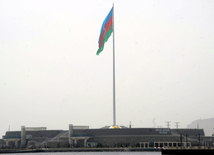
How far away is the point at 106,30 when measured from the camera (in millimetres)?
141500

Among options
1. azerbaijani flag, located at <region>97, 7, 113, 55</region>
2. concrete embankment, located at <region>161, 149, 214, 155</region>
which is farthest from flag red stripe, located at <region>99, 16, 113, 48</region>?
concrete embankment, located at <region>161, 149, 214, 155</region>

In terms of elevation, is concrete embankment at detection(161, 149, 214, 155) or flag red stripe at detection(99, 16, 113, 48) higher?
flag red stripe at detection(99, 16, 113, 48)

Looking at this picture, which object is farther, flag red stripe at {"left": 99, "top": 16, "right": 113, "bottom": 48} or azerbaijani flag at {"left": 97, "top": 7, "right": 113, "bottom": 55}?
flag red stripe at {"left": 99, "top": 16, "right": 113, "bottom": 48}

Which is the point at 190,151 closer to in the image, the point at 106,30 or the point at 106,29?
the point at 106,30

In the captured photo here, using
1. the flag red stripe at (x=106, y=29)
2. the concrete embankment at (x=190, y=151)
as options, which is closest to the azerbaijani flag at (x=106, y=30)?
the flag red stripe at (x=106, y=29)

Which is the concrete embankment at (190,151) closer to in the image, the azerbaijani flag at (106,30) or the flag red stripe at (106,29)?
the azerbaijani flag at (106,30)

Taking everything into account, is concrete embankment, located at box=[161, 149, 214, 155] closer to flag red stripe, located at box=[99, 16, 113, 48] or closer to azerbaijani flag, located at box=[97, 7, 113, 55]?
azerbaijani flag, located at box=[97, 7, 113, 55]

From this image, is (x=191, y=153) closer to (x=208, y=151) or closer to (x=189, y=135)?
(x=208, y=151)

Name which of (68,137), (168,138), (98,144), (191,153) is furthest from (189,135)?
(191,153)

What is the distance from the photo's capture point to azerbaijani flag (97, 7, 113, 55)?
139 m

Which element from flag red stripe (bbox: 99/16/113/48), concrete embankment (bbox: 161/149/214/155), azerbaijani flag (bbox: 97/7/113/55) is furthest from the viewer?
flag red stripe (bbox: 99/16/113/48)

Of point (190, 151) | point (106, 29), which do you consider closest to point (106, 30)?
point (106, 29)

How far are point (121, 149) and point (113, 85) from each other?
21783mm

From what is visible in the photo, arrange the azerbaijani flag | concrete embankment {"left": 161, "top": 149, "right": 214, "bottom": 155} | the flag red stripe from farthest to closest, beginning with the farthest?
the flag red stripe < the azerbaijani flag < concrete embankment {"left": 161, "top": 149, "right": 214, "bottom": 155}
